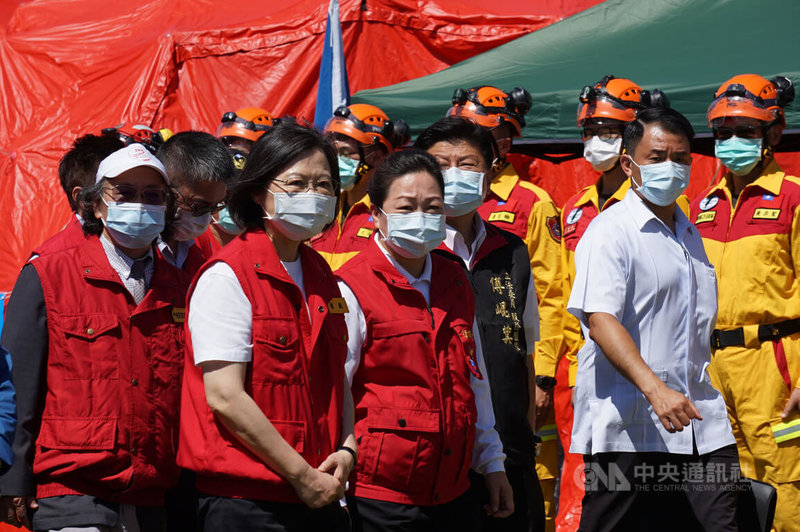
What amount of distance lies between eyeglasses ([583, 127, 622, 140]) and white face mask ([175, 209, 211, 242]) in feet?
9.37

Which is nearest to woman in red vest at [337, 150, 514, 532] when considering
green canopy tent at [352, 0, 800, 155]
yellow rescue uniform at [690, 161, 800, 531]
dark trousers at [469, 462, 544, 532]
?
dark trousers at [469, 462, 544, 532]

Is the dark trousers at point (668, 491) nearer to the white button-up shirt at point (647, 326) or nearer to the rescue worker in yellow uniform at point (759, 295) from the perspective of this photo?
the white button-up shirt at point (647, 326)

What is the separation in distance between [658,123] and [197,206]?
79.5 inches

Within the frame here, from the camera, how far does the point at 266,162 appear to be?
3.44m

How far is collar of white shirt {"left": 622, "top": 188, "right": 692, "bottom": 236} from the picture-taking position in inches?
175

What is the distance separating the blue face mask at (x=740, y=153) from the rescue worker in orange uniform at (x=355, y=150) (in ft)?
6.73

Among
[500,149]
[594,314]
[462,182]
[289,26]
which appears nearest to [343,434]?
[594,314]

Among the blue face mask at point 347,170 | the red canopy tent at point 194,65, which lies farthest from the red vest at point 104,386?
the red canopy tent at point 194,65

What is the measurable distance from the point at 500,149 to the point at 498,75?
4.64 feet

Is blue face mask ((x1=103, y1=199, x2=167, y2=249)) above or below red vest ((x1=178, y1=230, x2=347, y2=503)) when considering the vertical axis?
above

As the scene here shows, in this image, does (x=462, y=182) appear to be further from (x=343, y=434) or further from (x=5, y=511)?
(x=5, y=511)

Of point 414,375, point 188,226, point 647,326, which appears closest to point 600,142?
point 647,326

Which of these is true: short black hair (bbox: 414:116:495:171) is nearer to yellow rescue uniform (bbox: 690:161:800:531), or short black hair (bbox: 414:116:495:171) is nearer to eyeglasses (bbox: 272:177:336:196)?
eyeglasses (bbox: 272:177:336:196)

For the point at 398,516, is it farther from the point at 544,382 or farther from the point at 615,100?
the point at 615,100
